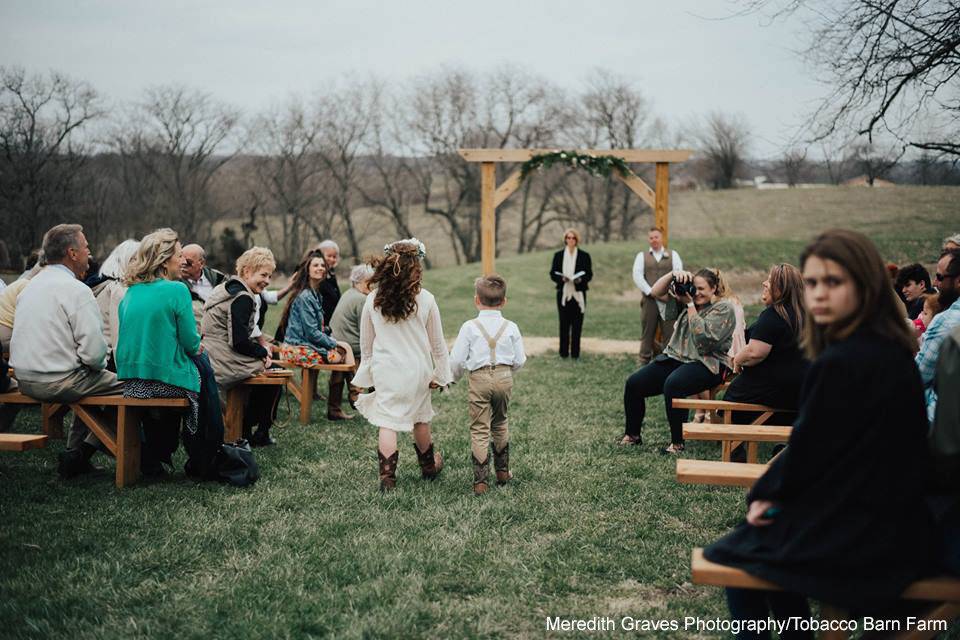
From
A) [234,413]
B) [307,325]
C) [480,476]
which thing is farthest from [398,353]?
[307,325]

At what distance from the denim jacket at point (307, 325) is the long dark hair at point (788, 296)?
4.64m

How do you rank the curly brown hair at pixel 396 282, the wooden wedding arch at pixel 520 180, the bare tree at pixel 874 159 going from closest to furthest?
the curly brown hair at pixel 396 282
the bare tree at pixel 874 159
the wooden wedding arch at pixel 520 180

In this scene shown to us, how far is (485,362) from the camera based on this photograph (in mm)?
5941

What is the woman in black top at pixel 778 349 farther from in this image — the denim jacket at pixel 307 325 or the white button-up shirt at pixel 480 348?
the denim jacket at pixel 307 325

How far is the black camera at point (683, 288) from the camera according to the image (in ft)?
24.9

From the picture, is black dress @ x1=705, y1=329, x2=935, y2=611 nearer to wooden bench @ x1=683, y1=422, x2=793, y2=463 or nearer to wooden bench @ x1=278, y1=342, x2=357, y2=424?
wooden bench @ x1=683, y1=422, x2=793, y2=463

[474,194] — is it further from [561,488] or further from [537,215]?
[561,488]

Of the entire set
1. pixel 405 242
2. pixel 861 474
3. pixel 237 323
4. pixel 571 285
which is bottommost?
pixel 861 474

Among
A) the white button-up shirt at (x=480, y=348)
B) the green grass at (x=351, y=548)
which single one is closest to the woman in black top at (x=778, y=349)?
the green grass at (x=351, y=548)

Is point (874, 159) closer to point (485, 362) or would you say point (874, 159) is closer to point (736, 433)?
Result: point (736, 433)

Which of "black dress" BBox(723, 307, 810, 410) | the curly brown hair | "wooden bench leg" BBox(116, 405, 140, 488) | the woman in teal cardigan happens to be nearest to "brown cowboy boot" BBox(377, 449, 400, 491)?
the curly brown hair

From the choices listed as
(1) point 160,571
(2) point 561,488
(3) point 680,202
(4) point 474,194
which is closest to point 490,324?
(2) point 561,488

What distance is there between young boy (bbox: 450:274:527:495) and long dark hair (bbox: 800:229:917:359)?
324cm

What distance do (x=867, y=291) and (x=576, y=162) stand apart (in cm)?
1231
